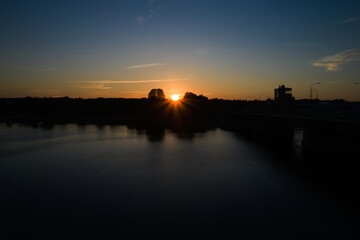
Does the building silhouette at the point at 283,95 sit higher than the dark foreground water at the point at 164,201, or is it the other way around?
the building silhouette at the point at 283,95

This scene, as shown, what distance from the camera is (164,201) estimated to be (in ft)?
64.2

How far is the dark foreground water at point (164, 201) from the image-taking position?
49.4 feet

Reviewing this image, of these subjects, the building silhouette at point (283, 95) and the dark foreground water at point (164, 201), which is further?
the building silhouette at point (283, 95)

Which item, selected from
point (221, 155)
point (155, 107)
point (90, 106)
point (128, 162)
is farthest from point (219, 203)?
point (90, 106)

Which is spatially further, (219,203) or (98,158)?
(98,158)

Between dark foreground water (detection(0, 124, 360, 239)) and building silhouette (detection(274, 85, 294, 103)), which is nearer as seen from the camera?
dark foreground water (detection(0, 124, 360, 239))

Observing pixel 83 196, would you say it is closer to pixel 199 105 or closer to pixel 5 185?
pixel 5 185

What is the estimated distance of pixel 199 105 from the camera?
154 m

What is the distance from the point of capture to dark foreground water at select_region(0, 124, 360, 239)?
593 inches

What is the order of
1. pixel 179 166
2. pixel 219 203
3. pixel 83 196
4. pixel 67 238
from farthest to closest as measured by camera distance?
pixel 179 166, pixel 83 196, pixel 219 203, pixel 67 238

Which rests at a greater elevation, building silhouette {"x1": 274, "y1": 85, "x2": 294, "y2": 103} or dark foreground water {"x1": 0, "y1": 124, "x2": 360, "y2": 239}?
building silhouette {"x1": 274, "y1": 85, "x2": 294, "y2": 103}

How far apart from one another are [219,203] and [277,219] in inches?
173

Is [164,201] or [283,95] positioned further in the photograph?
[283,95]

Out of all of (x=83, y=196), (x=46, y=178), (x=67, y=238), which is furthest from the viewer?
(x=46, y=178)
